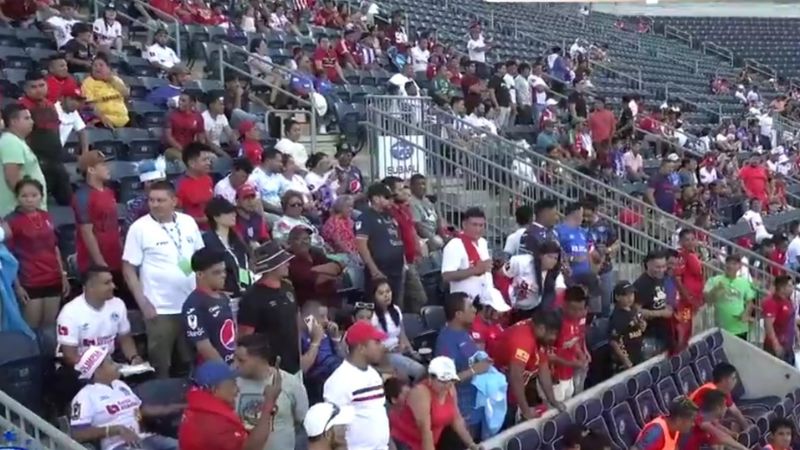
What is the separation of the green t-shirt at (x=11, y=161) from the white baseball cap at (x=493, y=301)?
122 inches

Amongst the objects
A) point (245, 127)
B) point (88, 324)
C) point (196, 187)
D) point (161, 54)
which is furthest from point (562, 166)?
point (88, 324)

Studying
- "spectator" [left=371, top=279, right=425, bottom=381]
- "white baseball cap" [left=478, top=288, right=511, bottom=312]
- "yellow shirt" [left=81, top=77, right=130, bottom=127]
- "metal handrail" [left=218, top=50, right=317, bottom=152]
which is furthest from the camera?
"metal handrail" [left=218, top=50, right=317, bottom=152]

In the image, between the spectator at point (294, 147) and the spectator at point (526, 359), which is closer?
the spectator at point (526, 359)

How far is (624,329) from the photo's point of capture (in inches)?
354

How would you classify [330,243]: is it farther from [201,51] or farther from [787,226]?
[787,226]

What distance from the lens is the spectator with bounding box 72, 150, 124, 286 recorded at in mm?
6719

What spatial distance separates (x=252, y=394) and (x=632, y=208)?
7.90 meters

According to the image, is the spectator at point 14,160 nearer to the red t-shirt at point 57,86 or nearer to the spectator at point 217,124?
the red t-shirt at point 57,86

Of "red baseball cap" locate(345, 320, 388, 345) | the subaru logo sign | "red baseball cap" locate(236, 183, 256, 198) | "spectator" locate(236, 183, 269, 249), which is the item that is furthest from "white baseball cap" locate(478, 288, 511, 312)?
the subaru logo sign

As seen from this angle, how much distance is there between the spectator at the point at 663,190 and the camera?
1438cm

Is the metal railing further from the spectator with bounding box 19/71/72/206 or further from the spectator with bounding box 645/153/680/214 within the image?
the spectator with bounding box 645/153/680/214

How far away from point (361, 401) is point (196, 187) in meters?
2.49

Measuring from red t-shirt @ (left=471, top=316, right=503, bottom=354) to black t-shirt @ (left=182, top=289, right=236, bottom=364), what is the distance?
2.10 m

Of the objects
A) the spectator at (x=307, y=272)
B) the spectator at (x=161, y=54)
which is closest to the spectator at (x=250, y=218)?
the spectator at (x=307, y=272)
